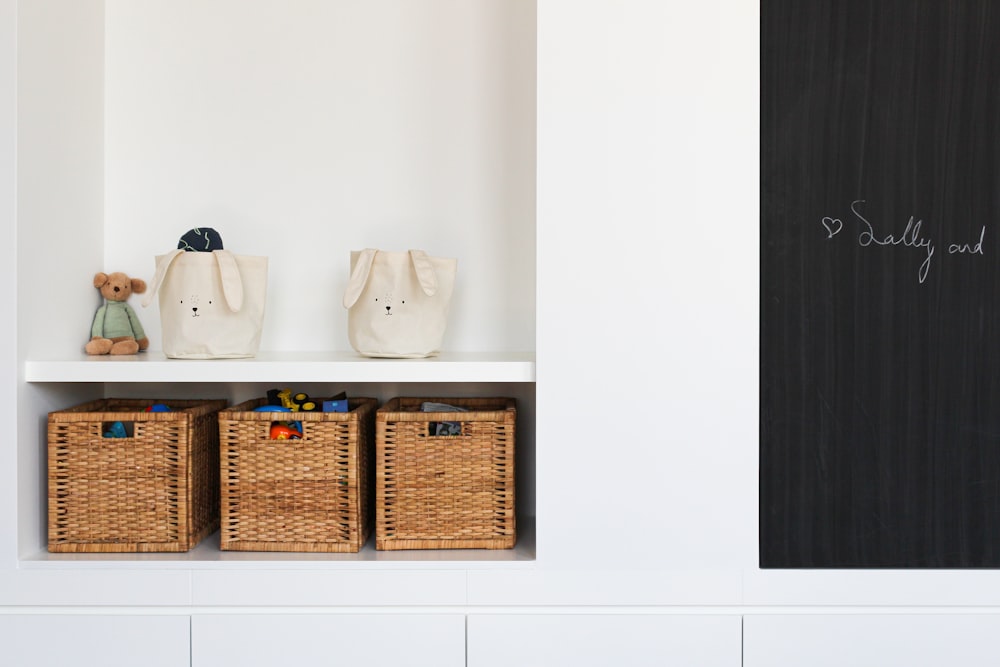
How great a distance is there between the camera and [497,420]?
5.45ft

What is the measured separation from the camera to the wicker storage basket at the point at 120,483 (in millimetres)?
1631

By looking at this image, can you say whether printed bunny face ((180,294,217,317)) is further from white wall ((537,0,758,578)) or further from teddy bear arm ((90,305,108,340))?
white wall ((537,0,758,578))

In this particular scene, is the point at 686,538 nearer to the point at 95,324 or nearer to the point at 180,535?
the point at 180,535

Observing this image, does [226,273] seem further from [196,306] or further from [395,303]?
[395,303]

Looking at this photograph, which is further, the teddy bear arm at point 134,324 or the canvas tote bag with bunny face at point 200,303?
the teddy bear arm at point 134,324

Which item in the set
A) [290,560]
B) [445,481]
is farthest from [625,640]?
[290,560]

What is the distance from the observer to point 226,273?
66.1 inches

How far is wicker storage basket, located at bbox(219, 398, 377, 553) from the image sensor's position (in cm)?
Result: 165

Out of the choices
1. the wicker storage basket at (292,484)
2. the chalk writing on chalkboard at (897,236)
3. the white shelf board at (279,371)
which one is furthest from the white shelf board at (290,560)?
the chalk writing on chalkboard at (897,236)

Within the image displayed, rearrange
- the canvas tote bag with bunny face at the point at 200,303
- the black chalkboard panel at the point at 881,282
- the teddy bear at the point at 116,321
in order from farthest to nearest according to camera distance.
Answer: the teddy bear at the point at 116,321, the canvas tote bag with bunny face at the point at 200,303, the black chalkboard panel at the point at 881,282

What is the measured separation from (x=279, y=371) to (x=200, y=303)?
9.1 inches

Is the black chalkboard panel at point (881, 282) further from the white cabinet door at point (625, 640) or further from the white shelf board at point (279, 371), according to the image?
the white shelf board at point (279, 371)

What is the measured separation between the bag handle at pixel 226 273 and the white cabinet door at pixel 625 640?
2.59ft

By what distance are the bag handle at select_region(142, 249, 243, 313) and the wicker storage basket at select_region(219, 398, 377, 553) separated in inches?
9.0
